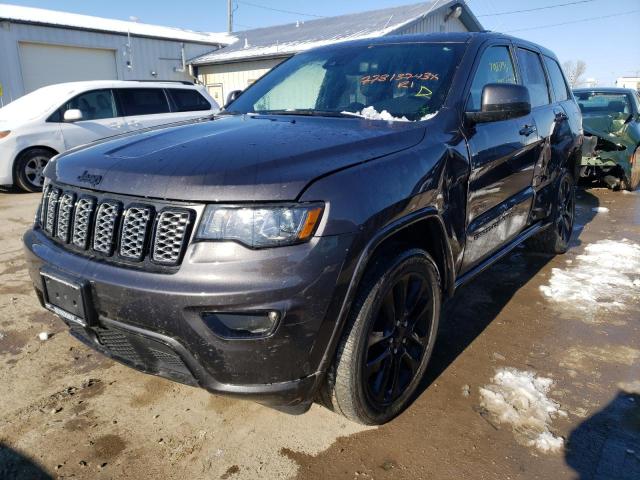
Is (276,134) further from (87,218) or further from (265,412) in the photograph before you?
(265,412)

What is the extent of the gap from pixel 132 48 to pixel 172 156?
736 inches

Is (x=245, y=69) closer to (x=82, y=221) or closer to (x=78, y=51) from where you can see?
(x=78, y=51)

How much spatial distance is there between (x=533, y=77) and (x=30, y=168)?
7.64m

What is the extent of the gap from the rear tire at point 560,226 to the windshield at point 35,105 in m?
7.50

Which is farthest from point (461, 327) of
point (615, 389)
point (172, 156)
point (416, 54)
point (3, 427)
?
point (3, 427)

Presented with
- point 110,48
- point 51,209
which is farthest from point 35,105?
point 110,48

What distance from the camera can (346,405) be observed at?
6.97ft

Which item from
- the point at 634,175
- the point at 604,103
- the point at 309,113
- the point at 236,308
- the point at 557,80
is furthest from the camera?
the point at 604,103

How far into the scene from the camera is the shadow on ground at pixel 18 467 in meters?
2.08

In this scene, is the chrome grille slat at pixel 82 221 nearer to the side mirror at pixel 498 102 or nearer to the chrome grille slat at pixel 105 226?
the chrome grille slat at pixel 105 226

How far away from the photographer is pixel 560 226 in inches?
189

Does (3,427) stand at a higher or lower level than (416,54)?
lower

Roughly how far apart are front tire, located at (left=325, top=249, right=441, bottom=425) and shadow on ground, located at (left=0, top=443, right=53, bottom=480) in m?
1.26

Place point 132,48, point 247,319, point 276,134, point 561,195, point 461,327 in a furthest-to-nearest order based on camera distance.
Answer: point 132,48, point 561,195, point 461,327, point 276,134, point 247,319
